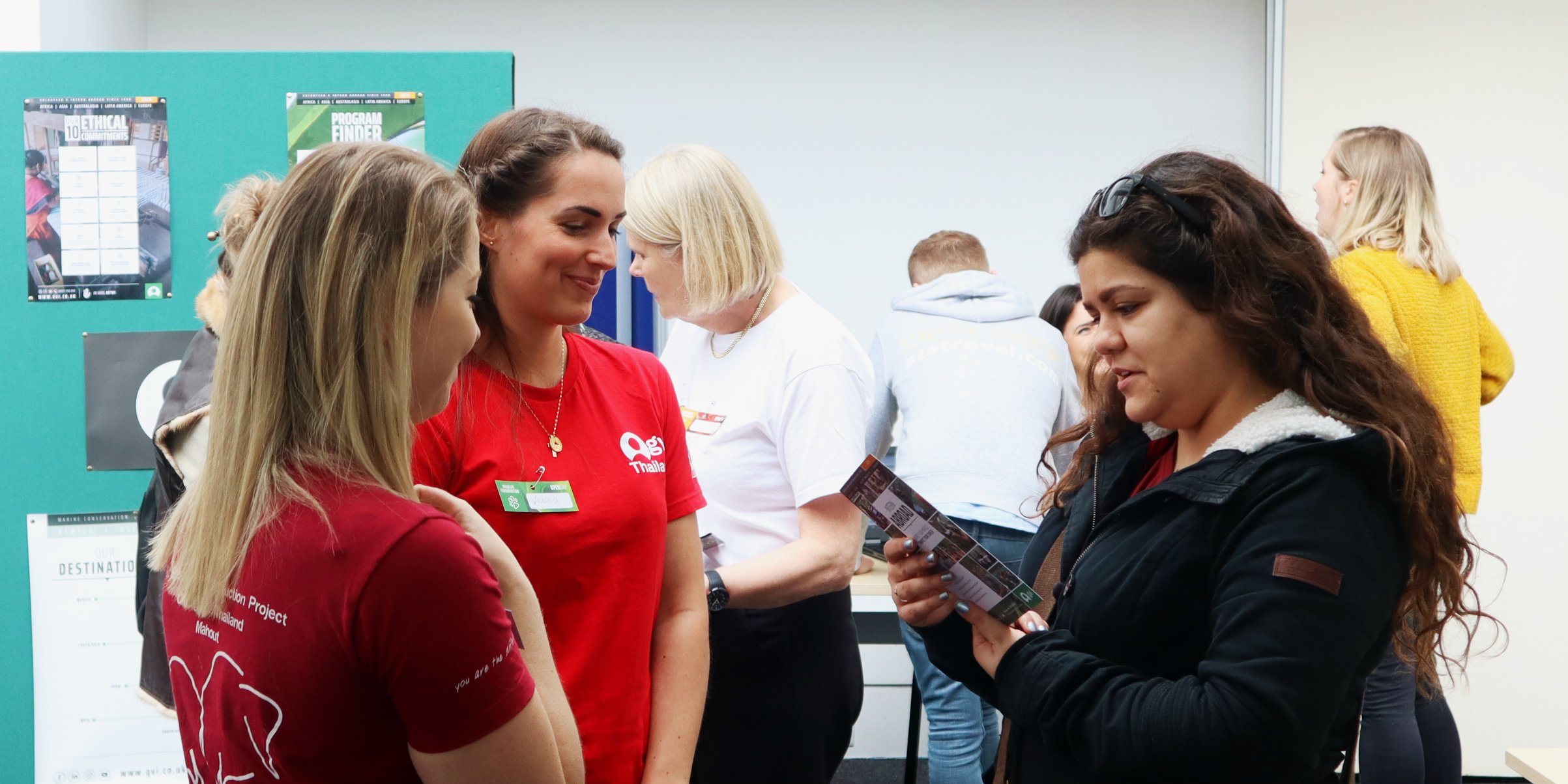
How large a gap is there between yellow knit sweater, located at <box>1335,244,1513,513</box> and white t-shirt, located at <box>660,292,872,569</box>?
55.5 inches

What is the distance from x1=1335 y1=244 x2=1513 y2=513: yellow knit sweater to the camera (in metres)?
2.60

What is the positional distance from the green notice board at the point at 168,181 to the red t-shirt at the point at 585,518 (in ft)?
4.31

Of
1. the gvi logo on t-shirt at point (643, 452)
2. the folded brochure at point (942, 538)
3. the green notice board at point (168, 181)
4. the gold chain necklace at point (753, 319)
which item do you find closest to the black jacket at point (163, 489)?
the green notice board at point (168, 181)

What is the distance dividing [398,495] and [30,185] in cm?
219

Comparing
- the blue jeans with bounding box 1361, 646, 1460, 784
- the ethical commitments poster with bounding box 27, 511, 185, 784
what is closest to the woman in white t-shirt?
the blue jeans with bounding box 1361, 646, 1460, 784

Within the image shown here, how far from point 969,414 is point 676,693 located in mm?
1588

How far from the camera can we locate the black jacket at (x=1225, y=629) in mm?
1059

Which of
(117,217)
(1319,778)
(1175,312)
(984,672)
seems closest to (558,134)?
(1175,312)

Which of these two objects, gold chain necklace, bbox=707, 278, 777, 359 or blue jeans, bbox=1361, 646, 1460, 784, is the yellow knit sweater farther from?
gold chain necklace, bbox=707, 278, 777, 359

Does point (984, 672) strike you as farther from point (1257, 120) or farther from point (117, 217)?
point (1257, 120)

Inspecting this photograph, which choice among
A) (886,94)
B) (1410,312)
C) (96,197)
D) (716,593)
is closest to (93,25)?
(96,197)

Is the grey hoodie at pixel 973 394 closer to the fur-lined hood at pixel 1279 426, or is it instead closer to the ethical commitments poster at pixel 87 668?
the fur-lined hood at pixel 1279 426

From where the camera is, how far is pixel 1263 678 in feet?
3.43

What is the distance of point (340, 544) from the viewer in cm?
83
